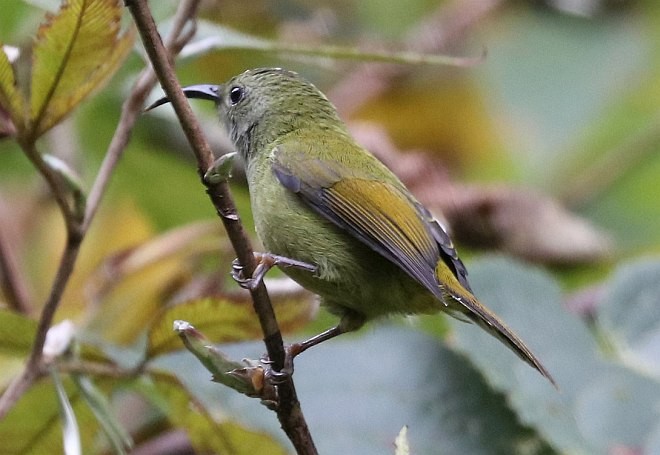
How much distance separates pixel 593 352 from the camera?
7.68ft

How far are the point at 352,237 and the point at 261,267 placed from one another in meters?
0.41

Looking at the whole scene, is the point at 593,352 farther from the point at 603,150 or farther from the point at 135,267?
the point at 603,150

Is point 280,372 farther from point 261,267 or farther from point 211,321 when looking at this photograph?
point 211,321

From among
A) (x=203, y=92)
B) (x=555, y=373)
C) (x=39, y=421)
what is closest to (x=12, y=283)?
(x=39, y=421)

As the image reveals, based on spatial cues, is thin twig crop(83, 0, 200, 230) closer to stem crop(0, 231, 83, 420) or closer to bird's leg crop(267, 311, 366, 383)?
stem crop(0, 231, 83, 420)

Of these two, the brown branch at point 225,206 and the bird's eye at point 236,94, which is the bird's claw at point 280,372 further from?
the bird's eye at point 236,94

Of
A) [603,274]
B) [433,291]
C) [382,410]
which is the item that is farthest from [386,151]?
[433,291]

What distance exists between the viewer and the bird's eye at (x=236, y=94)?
2230 millimetres

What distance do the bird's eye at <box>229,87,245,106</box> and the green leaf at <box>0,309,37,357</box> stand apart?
2.37ft

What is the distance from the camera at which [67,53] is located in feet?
5.17

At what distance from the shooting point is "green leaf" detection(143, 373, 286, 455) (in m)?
1.80

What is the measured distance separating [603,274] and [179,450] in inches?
60.6

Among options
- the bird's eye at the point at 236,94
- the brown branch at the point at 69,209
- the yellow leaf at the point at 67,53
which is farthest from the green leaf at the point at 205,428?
the bird's eye at the point at 236,94

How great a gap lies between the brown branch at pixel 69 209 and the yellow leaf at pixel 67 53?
0.23 feet
